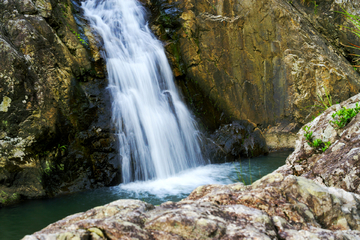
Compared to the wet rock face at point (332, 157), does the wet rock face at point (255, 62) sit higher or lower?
higher

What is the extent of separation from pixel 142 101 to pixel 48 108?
2829mm

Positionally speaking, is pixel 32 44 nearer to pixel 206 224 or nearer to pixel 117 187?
A: pixel 117 187

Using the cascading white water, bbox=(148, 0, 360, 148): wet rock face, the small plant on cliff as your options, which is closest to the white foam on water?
the cascading white water

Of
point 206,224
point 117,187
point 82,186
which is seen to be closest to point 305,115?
point 117,187

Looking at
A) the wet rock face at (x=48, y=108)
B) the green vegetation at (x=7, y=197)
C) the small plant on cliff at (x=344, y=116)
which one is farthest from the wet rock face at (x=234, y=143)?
the small plant on cliff at (x=344, y=116)

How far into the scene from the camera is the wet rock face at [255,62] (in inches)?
388

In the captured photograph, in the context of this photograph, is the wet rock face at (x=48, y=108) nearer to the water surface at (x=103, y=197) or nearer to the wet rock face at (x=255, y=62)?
the water surface at (x=103, y=197)

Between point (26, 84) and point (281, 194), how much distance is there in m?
5.97

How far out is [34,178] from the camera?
5.64 m

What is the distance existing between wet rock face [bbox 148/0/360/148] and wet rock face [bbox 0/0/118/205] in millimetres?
3925

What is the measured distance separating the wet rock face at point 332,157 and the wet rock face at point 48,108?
4941mm

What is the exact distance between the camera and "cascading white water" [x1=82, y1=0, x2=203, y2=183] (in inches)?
281

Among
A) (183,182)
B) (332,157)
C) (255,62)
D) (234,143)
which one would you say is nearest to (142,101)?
(183,182)

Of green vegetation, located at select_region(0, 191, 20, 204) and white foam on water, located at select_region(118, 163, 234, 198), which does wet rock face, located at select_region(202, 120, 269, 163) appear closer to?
white foam on water, located at select_region(118, 163, 234, 198)
